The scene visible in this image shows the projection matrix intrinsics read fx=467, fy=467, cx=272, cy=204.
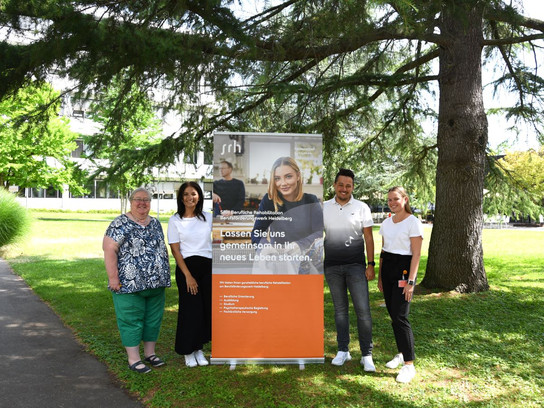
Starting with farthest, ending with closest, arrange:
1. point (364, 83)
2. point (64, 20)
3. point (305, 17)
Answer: point (364, 83) → point (305, 17) → point (64, 20)

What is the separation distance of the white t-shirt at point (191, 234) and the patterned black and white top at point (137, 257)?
0.71 feet

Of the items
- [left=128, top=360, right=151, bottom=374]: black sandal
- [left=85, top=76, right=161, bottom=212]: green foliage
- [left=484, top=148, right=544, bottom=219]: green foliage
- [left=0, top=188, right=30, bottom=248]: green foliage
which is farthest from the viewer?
[left=0, top=188, right=30, bottom=248]: green foliage

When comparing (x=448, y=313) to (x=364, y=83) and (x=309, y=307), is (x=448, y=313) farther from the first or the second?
(x=364, y=83)

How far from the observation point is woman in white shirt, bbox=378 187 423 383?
441 cm

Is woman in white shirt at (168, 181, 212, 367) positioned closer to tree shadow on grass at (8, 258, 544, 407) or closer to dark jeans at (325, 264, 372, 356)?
tree shadow on grass at (8, 258, 544, 407)

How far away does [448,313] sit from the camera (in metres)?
6.91

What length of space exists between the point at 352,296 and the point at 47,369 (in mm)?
3206

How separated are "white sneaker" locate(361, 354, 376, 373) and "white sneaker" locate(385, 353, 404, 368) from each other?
0.17 metres

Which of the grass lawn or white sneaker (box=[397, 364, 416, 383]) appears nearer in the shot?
the grass lawn

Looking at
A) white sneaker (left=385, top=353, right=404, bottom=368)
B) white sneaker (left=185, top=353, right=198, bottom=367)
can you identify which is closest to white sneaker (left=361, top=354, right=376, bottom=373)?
white sneaker (left=385, top=353, right=404, bottom=368)

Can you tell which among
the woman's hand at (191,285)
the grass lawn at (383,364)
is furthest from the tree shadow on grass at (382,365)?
the woman's hand at (191,285)

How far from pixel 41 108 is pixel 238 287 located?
152 inches

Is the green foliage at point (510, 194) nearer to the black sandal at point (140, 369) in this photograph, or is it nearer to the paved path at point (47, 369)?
the black sandal at point (140, 369)

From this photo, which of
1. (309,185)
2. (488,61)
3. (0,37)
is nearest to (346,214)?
(309,185)
